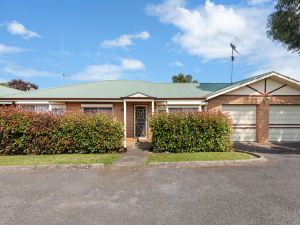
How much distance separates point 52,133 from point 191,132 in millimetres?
5979

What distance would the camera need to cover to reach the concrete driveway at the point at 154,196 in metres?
4.16

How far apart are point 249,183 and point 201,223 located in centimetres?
275

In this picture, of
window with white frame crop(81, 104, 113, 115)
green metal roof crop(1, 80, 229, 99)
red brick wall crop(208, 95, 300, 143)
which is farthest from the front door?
red brick wall crop(208, 95, 300, 143)

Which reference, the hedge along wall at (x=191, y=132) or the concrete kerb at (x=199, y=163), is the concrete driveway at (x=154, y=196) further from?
the hedge along wall at (x=191, y=132)

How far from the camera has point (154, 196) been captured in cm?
525

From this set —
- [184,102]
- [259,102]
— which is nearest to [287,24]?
[259,102]

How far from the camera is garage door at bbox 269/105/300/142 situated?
14531 millimetres

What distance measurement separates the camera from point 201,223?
3930mm

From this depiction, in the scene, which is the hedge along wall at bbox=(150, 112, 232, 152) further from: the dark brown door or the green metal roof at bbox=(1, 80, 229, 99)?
the dark brown door

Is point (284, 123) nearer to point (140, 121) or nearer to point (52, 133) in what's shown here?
point (140, 121)

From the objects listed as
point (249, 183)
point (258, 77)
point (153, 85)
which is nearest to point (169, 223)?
point (249, 183)

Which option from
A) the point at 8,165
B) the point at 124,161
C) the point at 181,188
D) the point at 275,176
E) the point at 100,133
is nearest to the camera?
the point at 181,188

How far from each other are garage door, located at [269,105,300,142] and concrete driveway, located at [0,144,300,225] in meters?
7.58

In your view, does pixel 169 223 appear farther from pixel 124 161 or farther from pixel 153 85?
pixel 153 85
